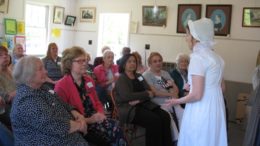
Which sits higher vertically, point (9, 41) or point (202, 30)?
point (202, 30)

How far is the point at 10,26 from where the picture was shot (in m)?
6.19

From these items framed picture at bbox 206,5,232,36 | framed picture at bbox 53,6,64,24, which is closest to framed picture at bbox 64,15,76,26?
framed picture at bbox 53,6,64,24

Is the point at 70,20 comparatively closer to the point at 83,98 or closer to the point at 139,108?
the point at 139,108

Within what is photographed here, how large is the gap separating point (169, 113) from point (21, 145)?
1.98 meters

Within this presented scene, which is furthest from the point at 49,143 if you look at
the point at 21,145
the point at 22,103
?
the point at 22,103

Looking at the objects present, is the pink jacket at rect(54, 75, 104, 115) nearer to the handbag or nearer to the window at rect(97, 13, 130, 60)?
the handbag

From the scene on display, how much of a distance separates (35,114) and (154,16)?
16.3 ft

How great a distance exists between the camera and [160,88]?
3.92 metres

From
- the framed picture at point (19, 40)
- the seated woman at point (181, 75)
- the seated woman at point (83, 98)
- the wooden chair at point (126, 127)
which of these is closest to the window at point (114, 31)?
the framed picture at point (19, 40)

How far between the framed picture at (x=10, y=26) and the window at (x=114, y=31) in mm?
2047

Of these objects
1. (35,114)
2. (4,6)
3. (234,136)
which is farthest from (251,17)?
(35,114)

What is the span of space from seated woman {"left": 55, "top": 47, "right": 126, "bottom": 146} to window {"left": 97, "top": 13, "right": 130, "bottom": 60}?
Answer: 4.25 m

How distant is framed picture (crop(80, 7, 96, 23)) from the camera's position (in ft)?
24.9

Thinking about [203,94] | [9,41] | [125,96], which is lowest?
[125,96]
